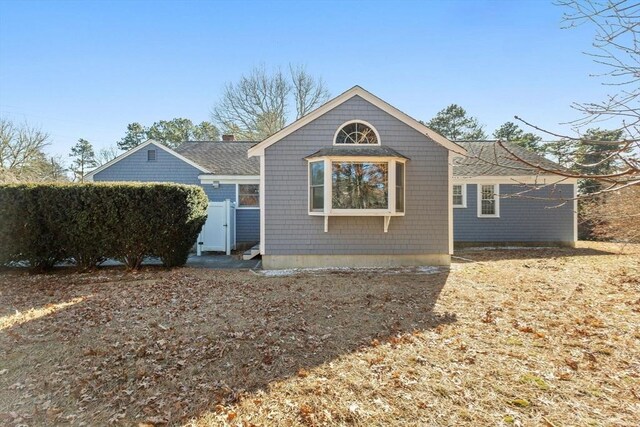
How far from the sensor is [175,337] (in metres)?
4.27

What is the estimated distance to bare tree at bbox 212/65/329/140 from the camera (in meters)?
26.1

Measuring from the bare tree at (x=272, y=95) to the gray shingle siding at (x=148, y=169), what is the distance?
12.7 meters

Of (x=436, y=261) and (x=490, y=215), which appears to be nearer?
(x=436, y=261)

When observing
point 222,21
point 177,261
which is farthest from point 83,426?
point 222,21

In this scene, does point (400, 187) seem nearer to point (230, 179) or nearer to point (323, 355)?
point (323, 355)

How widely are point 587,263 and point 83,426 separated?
12579mm

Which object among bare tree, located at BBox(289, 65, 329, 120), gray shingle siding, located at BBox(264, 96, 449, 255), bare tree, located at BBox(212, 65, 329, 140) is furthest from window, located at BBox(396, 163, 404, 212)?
bare tree, located at BBox(289, 65, 329, 120)

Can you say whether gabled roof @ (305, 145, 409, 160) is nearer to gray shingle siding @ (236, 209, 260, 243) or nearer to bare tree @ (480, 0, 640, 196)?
gray shingle siding @ (236, 209, 260, 243)

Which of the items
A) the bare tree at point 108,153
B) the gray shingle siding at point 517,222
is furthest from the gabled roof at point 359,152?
the bare tree at point 108,153

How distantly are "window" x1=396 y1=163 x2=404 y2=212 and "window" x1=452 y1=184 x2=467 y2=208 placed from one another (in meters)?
5.80

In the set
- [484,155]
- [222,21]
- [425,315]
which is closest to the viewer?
[425,315]

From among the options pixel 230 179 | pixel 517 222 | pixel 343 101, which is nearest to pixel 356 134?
pixel 343 101

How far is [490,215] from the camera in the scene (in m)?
13.6

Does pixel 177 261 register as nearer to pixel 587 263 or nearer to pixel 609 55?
pixel 609 55
